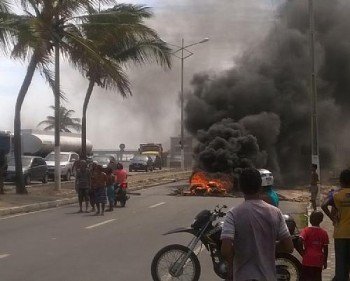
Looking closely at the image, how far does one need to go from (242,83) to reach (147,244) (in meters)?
29.1

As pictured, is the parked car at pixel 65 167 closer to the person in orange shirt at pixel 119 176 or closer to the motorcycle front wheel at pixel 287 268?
the person in orange shirt at pixel 119 176

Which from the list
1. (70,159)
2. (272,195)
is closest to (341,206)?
(272,195)

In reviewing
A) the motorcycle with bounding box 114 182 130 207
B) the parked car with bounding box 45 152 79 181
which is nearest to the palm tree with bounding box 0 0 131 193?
the motorcycle with bounding box 114 182 130 207

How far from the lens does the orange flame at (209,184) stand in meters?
25.6

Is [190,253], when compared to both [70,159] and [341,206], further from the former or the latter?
[70,159]

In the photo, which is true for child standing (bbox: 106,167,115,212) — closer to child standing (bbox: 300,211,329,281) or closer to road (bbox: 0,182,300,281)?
road (bbox: 0,182,300,281)

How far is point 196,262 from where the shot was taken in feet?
23.6

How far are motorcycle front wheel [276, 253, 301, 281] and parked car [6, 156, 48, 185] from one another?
72.2ft

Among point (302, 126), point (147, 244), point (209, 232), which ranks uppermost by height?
point (302, 126)

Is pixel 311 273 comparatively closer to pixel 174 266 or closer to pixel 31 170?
pixel 174 266

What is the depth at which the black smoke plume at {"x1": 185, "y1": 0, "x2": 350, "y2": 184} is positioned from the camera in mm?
36750

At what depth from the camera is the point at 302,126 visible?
3878 cm

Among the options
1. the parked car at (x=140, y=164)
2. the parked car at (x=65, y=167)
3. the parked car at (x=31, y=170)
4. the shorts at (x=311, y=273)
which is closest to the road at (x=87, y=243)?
the shorts at (x=311, y=273)

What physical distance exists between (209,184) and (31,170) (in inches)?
345
